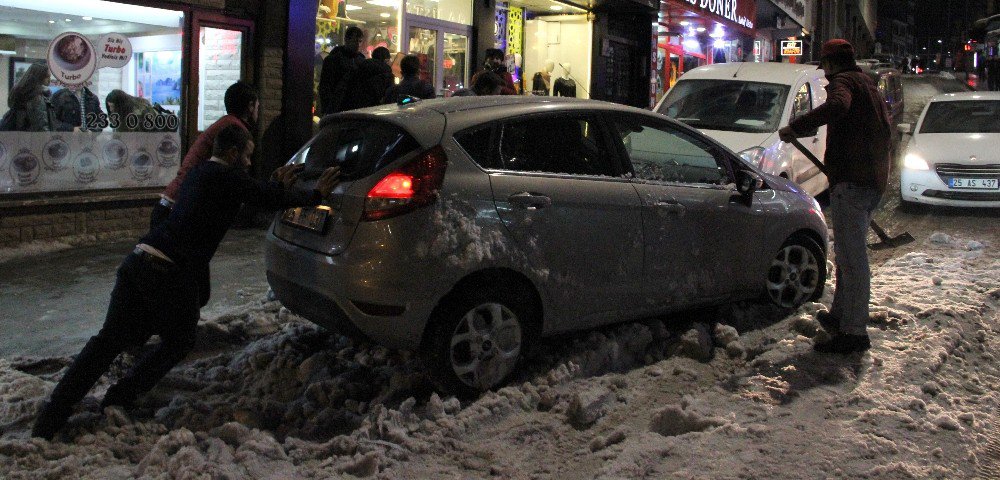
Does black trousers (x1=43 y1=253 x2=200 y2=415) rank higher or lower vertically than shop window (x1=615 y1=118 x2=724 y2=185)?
lower

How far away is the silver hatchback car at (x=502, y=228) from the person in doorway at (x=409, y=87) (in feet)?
12.0

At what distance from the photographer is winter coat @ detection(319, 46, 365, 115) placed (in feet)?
31.8

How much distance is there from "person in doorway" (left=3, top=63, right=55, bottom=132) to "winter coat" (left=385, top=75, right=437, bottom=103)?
3.09 m

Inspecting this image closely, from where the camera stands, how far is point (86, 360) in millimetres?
4281

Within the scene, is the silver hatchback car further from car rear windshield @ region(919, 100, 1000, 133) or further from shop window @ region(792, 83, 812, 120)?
car rear windshield @ region(919, 100, 1000, 133)

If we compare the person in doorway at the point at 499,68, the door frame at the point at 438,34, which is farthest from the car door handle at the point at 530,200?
the door frame at the point at 438,34

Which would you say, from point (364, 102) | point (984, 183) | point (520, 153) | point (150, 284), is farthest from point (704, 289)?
point (984, 183)

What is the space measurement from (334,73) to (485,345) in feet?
18.8

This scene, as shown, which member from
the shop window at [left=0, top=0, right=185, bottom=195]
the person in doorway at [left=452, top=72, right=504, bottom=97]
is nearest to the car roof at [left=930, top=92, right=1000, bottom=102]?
the person in doorway at [left=452, top=72, right=504, bottom=97]

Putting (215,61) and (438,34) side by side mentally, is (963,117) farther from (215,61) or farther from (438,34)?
(215,61)

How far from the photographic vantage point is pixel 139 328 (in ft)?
14.4

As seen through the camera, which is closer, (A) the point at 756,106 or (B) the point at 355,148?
(B) the point at 355,148

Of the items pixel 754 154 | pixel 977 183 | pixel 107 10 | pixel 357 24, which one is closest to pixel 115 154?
pixel 107 10

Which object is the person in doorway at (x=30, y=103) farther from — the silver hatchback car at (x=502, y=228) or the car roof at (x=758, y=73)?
the car roof at (x=758, y=73)
